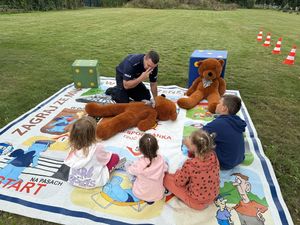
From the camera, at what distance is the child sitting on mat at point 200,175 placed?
2.18 meters

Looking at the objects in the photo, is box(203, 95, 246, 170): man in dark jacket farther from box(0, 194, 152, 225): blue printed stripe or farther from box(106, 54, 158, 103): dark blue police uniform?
box(106, 54, 158, 103): dark blue police uniform

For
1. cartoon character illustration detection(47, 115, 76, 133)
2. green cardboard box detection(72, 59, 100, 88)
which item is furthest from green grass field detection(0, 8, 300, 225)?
cartoon character illustration detection(47, 115, 76, 133)

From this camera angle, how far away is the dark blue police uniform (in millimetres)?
3779

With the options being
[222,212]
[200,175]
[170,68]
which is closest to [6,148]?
[200,175]

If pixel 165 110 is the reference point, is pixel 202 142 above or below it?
above

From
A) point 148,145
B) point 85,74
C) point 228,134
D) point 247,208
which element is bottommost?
point 247,208

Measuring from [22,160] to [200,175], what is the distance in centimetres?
194

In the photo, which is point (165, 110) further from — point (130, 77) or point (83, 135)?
point (83, 135)

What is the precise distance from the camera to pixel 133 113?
3600 mm

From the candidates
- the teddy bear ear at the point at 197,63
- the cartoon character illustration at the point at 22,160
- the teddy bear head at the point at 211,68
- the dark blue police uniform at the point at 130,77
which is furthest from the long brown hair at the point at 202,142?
the teddy bear ear at the point at 197,63

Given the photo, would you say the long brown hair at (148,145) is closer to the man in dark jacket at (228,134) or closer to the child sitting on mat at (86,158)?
the child sitting on mat at (86,158)

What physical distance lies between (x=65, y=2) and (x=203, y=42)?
1554cm

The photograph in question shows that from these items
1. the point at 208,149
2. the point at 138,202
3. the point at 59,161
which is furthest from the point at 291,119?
the point at 59,161

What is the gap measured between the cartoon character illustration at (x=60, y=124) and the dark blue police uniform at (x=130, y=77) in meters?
0.80
